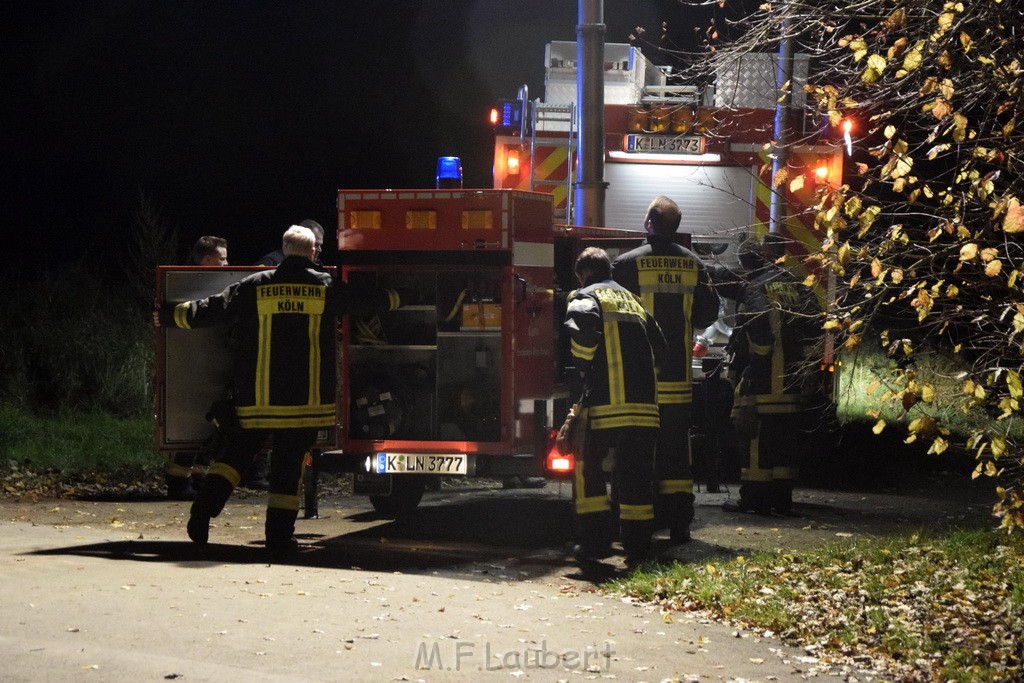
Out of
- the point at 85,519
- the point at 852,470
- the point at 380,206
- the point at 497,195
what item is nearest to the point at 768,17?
the point at 497,195

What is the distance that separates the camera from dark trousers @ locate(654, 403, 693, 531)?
916 cm

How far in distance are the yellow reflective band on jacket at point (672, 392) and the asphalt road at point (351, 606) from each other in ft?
3.15

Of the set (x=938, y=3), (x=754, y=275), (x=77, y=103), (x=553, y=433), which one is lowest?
(x=553, y=433)

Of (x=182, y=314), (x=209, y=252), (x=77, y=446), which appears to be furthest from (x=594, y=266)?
(x=77, y=446)

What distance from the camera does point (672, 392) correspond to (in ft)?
30.0

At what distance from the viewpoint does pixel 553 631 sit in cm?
653

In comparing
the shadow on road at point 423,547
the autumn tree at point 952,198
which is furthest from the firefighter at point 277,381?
the autumn tree at point 952,198

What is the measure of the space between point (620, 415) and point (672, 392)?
0.79 metres

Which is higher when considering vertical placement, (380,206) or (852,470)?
(380,206)

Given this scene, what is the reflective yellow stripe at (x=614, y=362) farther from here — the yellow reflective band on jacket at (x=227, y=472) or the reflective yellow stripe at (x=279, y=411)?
the yellow reflective band on jacket at (x=227, y=472)

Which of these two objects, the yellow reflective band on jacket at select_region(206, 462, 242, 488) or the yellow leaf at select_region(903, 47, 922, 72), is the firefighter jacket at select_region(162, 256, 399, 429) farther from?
the yellow leaf at select_region(903, 47, 922, 72)

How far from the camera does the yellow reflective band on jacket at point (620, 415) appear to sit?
8477 millimetres

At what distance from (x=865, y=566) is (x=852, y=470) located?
213 inches

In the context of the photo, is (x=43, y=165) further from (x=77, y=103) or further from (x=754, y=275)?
(x=754, y=275)
